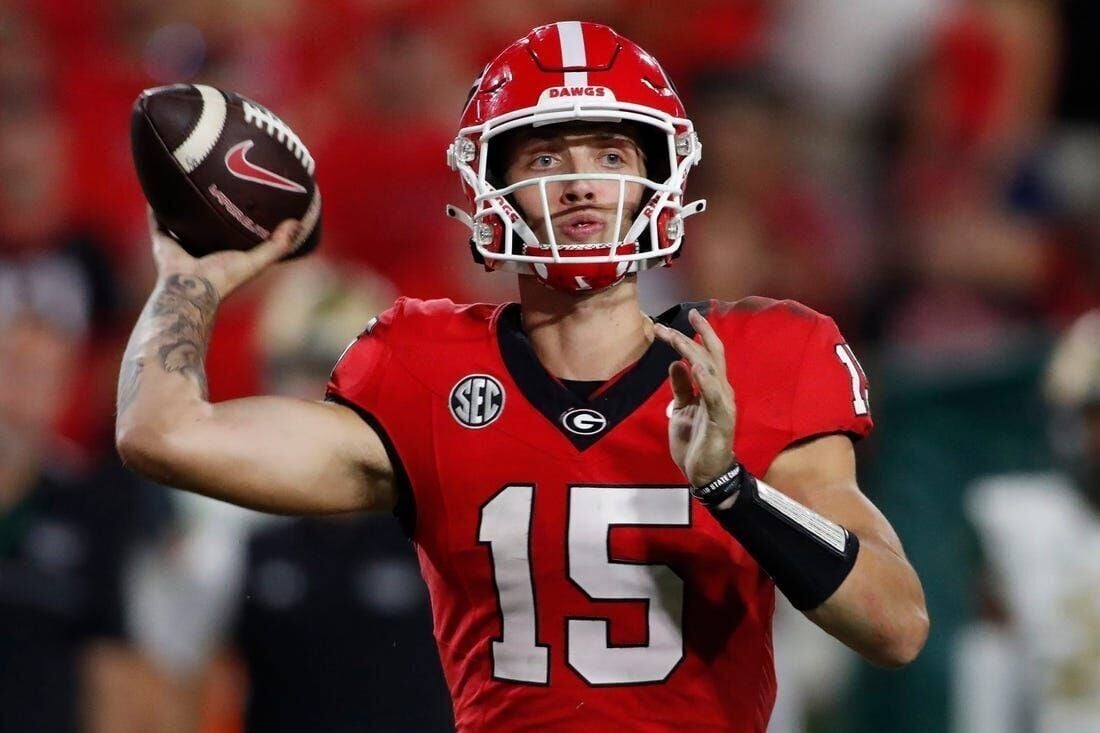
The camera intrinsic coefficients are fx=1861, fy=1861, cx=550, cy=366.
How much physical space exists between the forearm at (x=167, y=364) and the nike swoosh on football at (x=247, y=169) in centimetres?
16

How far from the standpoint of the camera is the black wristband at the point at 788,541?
2258mm

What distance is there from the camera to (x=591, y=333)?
267 cm

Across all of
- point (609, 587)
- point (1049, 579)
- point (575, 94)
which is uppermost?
point (575, 94)

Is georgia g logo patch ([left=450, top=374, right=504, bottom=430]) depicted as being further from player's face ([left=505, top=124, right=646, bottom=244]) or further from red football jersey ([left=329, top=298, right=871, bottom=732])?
player's face ([left=505, top=124, right=646, bottom=244])

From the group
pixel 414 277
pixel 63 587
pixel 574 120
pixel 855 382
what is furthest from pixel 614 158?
pixel 414 277

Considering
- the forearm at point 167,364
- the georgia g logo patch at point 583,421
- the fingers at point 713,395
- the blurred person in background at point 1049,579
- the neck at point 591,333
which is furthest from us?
the blurred person in background at point 1049,579

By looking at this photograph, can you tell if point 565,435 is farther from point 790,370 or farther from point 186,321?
point 186,321

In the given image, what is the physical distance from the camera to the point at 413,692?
4.18 meters

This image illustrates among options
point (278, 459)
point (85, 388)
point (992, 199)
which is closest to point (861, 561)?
point (278, 459)

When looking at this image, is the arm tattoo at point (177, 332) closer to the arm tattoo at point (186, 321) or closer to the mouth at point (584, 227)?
the arm tattoo at point (186, 321)

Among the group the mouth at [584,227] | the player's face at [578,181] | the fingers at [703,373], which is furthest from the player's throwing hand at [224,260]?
the fingers at [703,373]

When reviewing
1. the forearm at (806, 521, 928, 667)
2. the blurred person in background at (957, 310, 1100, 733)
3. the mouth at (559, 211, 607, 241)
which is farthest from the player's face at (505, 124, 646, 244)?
the blurred person in background at (957, 310, 1100, 733)

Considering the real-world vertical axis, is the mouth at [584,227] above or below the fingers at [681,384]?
above

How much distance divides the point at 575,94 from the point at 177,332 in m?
0.64
